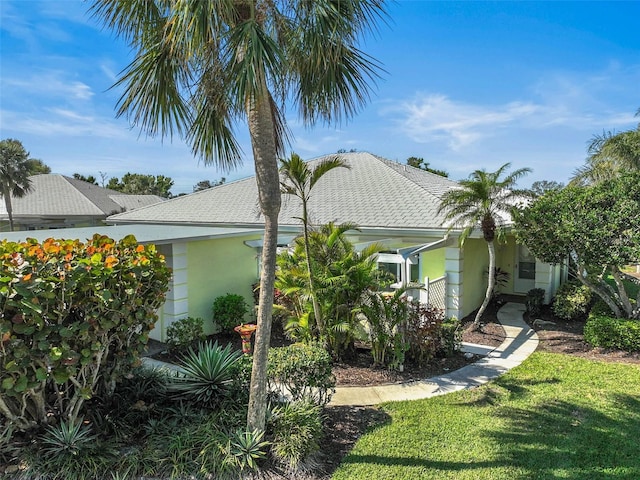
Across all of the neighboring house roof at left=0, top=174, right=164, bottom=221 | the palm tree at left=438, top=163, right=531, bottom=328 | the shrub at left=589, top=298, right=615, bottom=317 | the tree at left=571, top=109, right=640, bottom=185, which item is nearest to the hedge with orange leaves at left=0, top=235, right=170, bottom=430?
the palm tree at left=438, top=163, right=531, bottom=328

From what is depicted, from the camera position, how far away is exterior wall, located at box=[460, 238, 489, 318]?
1425cm

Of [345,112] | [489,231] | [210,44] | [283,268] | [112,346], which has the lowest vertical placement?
[112,346]

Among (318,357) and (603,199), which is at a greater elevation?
(603,199)

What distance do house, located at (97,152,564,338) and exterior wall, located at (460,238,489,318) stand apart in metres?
0.04

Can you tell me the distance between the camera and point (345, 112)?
5.87m

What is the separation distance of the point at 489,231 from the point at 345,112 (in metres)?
7.80

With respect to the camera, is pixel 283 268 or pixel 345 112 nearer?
pixel 345 112

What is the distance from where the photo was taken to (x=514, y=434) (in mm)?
6176

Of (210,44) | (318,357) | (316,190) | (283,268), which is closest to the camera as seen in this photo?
(210,44)

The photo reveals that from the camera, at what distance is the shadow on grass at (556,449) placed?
5.14m

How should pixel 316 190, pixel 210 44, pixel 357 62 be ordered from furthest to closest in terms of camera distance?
pixel 316 190
pixel 357 62
pixel 210 44

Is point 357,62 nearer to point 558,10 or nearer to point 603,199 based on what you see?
point 603,199

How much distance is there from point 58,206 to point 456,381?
34920mm

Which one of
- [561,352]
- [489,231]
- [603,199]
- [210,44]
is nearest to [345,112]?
[210,44]
